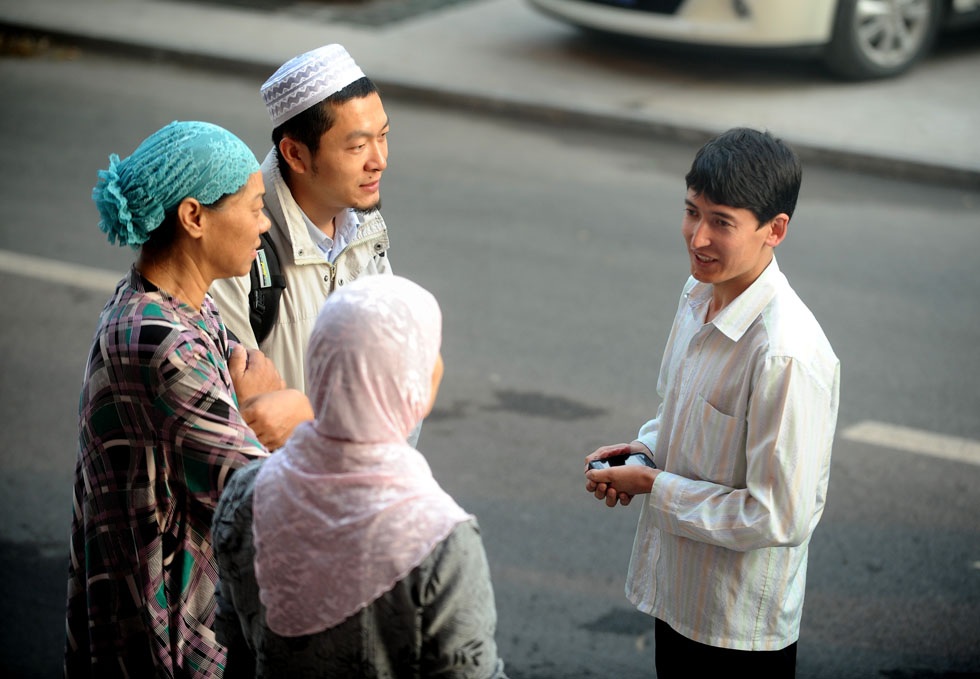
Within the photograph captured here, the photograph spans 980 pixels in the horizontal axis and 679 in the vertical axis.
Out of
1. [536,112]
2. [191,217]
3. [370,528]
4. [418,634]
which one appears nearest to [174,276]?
[191,217]

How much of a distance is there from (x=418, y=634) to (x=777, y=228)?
1.43 meters

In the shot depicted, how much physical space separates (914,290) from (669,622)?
5.06 meters

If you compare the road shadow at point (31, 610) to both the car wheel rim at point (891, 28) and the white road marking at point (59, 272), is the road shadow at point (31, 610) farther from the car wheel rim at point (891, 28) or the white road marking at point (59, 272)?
the car wheel rim at point (891, 28)

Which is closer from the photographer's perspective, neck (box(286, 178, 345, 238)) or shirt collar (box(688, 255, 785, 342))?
shirt collar (box(688, 255, 785, 342))

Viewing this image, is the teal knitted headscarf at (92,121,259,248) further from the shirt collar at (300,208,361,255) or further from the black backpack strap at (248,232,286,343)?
the shirt collar at (300,208,361,255)

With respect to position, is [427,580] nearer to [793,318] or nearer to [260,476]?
[260,476]

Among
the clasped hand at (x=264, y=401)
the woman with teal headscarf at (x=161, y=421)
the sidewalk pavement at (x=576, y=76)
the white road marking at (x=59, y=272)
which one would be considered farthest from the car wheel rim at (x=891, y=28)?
the woman with teal headscarf at (x=161, y=421)

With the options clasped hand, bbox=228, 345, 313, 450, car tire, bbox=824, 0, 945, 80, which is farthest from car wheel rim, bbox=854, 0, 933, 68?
clasped hand, bbox=228, 345, 313, 450

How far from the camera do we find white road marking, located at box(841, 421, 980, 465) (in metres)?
5.71

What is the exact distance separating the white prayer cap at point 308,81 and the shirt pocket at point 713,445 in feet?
4.62

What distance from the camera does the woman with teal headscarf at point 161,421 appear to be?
2674 millimetres

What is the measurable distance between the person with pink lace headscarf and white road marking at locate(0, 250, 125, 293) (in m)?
5.35

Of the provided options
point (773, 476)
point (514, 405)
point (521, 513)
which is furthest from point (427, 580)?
point (514, 405)

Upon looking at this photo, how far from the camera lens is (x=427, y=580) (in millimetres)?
2156
